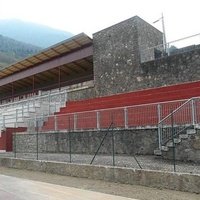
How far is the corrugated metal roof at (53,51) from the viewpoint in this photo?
29.3 m

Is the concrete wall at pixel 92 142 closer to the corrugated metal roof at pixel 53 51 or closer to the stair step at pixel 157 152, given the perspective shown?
the stair step at pixel 157 152

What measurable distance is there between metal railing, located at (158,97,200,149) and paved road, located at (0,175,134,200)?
456 centimetres

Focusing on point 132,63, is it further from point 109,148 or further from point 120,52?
point 109,148

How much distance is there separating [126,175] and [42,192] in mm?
3007

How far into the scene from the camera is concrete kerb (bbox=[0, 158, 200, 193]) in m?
10.9

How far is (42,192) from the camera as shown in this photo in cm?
1139

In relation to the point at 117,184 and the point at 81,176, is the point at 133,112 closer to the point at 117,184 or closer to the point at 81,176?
the point at 81,176

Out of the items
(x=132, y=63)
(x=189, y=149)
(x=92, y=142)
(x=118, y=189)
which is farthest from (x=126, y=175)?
(x=132, y=63)

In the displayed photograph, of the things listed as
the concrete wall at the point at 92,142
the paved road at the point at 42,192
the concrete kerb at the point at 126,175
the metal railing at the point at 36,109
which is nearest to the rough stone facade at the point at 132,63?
the metal railing at the point at 36,109

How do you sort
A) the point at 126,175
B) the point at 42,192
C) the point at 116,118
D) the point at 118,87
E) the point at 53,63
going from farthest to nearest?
1. the point at 53,63
2. the point at 118,87
3. the point at 116,118
4. the point at 126,175
5. the point at 42,192

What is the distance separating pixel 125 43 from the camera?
26406 mm

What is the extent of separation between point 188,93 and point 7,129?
14.2m

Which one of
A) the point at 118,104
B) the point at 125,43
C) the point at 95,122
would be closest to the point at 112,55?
the point at 125,43

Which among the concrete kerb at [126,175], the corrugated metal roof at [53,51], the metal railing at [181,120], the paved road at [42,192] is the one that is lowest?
the paved road at [42,192]
